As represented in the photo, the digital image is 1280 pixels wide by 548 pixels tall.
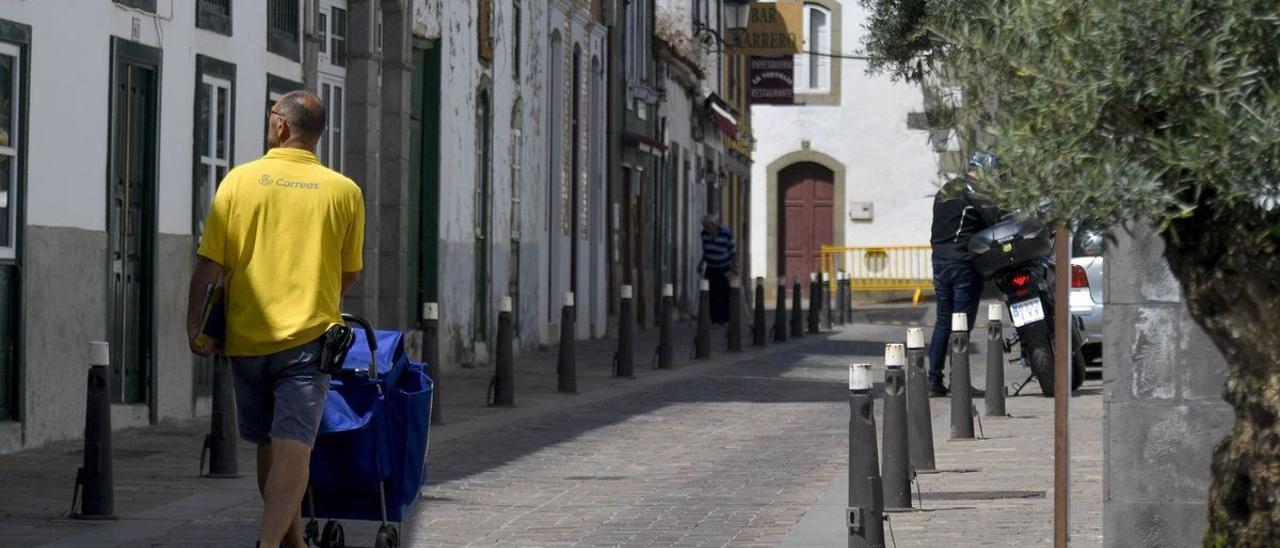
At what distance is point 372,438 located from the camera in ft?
25.7

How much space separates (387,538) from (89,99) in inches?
235

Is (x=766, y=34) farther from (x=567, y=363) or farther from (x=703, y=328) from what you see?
(x=567, y=363)

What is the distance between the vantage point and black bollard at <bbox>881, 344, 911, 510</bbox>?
30.9 ft

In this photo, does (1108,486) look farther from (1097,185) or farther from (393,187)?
(393,187)

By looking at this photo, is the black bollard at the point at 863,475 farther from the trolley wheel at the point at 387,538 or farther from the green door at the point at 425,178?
the green door at the point at 425,178

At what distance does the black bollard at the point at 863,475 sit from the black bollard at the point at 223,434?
396 centimetres

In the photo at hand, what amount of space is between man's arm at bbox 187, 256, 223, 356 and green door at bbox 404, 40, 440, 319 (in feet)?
Result: 43.2

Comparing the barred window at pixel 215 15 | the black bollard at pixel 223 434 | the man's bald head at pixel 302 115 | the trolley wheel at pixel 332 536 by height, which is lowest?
the trolley wheel at pixel 332 536

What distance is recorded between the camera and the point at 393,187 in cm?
1977

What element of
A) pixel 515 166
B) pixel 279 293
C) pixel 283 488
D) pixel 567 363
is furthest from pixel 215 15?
pixel 515 166

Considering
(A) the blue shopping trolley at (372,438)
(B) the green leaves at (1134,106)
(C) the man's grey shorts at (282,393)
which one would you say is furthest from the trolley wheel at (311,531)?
(B) the green leaves at (1134,106)

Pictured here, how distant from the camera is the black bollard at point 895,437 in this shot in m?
9.41

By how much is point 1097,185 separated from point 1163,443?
2.51 meters

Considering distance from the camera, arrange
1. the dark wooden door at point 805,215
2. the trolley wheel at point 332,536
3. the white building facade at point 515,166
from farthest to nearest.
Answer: the dark wooden door at point 805,215, the white building facade at point 515,166, the trolley wheel at point 332,536
